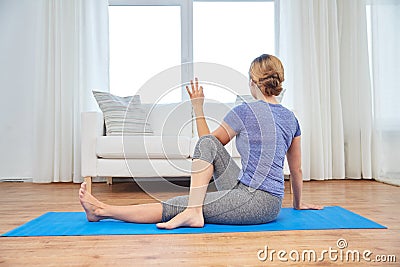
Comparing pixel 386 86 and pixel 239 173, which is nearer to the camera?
pixel 239 173

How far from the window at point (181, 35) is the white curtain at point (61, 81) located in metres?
0.37

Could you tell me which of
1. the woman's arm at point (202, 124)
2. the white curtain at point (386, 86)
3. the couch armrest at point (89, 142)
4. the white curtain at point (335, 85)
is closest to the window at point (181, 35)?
the white curtain at point (335, 85)

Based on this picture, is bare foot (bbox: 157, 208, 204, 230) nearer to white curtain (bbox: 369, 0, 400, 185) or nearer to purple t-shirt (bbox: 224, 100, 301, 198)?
purple t-shirt (bbox: 224, 100, 301, 198)

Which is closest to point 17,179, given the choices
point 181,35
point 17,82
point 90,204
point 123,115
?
point 17,82

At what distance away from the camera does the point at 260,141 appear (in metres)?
2.00

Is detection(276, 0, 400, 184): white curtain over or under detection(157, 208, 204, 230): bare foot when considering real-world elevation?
over

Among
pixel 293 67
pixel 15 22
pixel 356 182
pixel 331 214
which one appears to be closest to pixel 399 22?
pixel 293 67

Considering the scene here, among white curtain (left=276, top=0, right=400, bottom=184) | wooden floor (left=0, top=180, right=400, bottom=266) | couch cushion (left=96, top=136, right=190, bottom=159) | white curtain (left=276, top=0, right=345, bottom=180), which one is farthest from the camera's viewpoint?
white curtain (left=276, top=0, right=345, bottom=180)

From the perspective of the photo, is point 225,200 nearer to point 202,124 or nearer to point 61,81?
point 202,124

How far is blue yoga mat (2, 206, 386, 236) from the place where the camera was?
1942mm

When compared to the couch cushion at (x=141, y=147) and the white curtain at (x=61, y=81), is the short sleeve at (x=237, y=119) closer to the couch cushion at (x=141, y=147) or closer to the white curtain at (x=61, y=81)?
the couch cushion at (x=141, y=147)

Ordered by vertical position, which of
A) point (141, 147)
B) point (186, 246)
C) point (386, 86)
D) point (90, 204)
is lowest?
point (186, 246)

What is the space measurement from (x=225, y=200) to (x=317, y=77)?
2845 mm

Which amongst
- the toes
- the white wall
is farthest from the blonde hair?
the white wall
